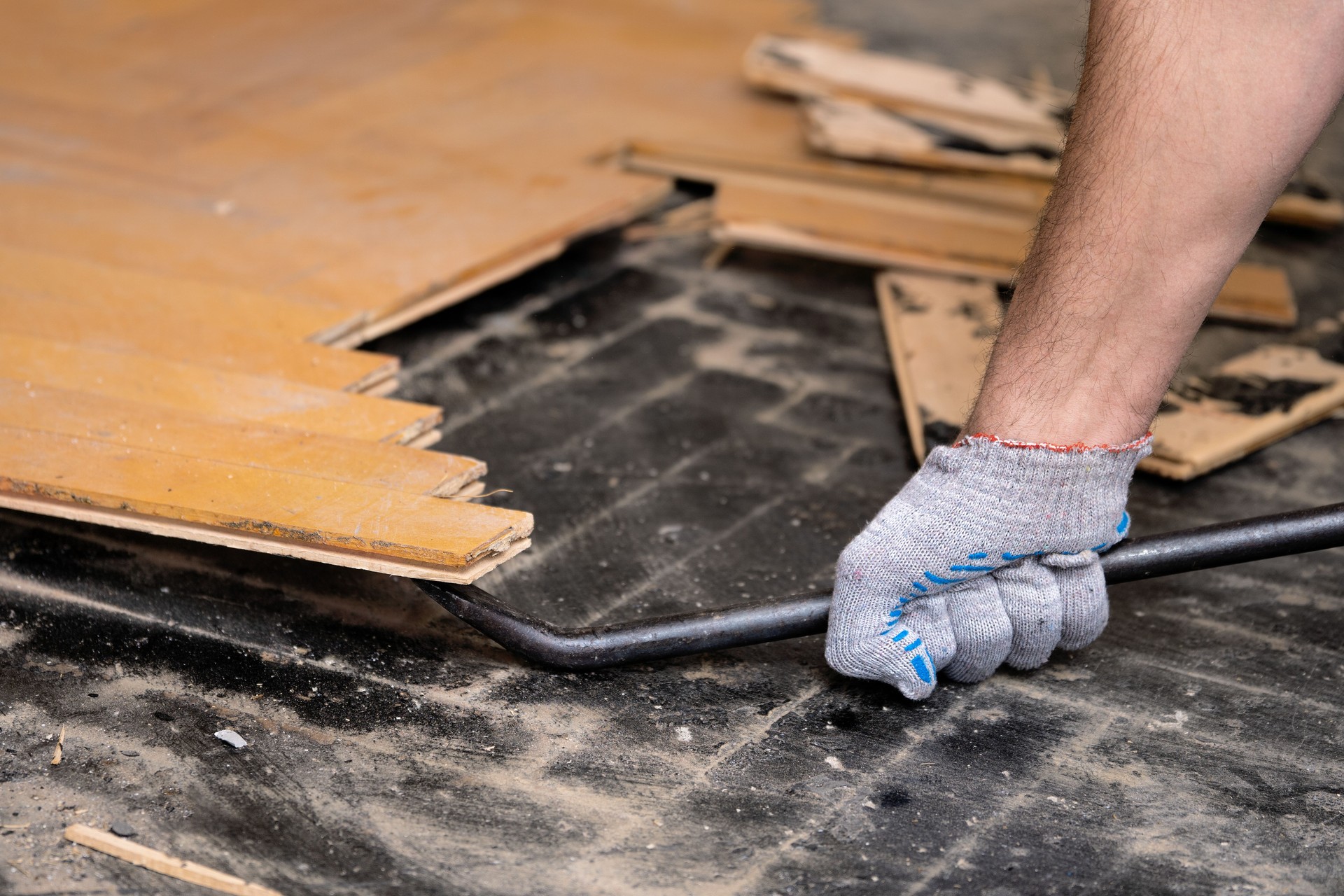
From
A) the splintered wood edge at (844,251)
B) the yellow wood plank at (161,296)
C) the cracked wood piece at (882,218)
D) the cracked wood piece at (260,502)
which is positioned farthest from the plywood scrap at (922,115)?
the cracked wood piece at (260,502)

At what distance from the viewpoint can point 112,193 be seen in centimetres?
255

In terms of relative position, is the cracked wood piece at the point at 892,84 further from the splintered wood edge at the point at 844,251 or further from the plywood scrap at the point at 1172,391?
the plywood scrap at the point at 1172,391

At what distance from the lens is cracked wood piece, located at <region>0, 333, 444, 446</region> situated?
180cm

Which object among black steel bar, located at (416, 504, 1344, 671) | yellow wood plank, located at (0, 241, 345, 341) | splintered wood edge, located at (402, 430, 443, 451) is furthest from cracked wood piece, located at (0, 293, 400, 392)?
black steel bar, located at (416, 504, 1344, 671)

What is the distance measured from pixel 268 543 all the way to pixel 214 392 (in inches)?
17.1

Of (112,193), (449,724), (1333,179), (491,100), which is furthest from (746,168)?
(449,724)

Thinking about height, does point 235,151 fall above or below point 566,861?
above

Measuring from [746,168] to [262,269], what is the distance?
1135 millimetres

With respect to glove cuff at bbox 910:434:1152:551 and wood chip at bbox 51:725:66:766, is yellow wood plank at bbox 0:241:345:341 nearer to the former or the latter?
wood chip at bbox 51:725:66:766

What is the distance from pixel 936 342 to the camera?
237 centimetres

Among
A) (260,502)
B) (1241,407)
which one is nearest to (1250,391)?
(1241,407)

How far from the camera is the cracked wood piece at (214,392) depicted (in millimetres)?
1801

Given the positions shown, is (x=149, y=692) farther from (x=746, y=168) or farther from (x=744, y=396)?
(x=746, y=168)

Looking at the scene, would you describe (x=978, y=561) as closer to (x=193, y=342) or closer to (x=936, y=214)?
(x=193, y=342)
